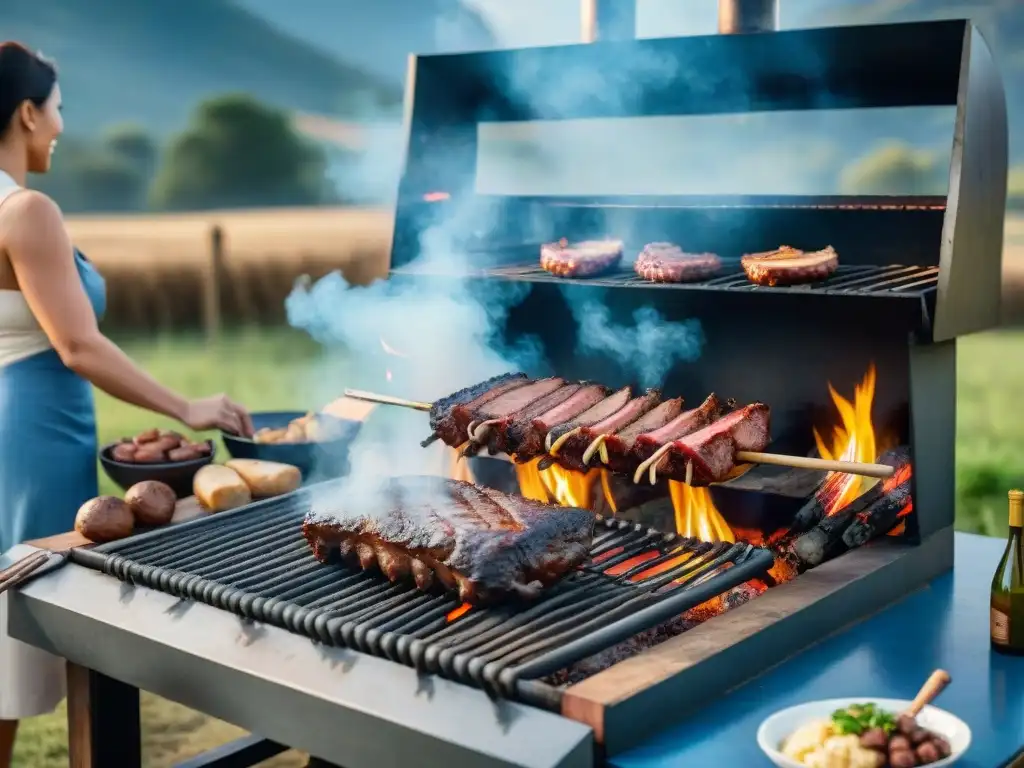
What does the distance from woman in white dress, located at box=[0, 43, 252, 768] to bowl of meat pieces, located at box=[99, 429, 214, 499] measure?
0.12 meters

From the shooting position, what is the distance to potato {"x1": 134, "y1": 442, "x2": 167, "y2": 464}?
412 cm

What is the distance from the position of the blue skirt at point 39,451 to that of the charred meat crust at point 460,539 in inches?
61.2

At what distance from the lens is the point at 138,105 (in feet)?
42.0

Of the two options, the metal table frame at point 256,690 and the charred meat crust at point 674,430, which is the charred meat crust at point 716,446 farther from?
the metal table frame at point 256,690

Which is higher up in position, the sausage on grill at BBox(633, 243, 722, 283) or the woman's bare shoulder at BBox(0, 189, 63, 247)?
the woman's bare shoulder at BBox(0, 189, 63, 247)

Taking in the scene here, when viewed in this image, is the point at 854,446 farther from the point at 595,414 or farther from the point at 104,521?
the point at 104,521

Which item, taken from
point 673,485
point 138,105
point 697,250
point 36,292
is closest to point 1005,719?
point 673,485

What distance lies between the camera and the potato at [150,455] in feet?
13.5

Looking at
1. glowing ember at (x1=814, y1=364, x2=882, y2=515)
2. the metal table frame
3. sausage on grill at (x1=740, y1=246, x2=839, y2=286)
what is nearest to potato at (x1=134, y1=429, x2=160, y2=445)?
the metal table frame

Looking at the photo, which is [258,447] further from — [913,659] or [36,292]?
[913,659]

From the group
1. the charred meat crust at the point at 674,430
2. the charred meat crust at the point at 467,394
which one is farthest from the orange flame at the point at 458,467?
the charred meat crust at the point at 674,430

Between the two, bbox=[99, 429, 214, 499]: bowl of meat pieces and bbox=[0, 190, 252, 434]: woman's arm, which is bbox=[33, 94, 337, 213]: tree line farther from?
bbox=[99, 429, 214, 499]: bowl of meat pieces

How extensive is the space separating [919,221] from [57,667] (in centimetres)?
330

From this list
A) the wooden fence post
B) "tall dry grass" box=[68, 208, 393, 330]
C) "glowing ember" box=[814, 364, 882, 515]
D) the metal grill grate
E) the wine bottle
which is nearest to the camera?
the wine bottle
